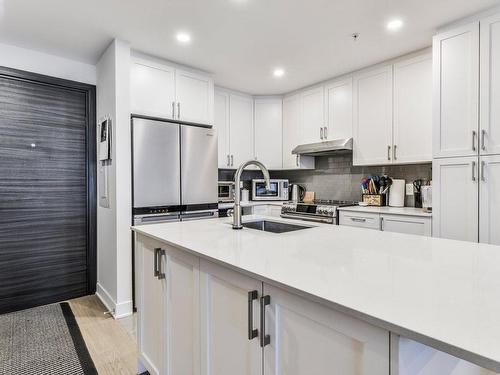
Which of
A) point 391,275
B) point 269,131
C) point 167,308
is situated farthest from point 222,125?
point 391,275

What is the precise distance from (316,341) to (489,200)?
84.4 inches

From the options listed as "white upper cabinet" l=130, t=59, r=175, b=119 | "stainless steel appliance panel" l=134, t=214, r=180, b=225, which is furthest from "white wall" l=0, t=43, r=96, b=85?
"stainless steel appliance panel" l=134, t=214, r=180, b=225

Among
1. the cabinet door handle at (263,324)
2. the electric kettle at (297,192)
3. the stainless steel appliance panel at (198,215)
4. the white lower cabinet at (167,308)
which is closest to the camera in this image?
the cabinet door handle at (263,324)

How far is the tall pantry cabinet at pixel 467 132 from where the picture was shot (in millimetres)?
2211

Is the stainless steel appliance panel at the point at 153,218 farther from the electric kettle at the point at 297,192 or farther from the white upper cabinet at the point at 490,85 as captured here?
the white upper cabinet at the point at 490,85

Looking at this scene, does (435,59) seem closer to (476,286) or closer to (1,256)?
(476,286)

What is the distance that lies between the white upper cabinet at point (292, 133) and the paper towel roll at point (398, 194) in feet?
4.05

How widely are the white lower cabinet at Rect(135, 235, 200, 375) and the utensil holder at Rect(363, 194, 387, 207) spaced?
2.59 meters

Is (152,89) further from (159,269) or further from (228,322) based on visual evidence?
(228,322)

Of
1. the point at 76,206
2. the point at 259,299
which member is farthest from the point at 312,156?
the point at 259,299

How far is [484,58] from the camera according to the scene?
2242 mm

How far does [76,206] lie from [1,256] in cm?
74

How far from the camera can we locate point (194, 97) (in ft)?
10.9

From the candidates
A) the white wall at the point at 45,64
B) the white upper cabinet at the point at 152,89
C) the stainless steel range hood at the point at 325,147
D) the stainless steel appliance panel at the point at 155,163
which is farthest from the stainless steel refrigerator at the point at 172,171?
the stainless steel range hood at the point at 325,147
